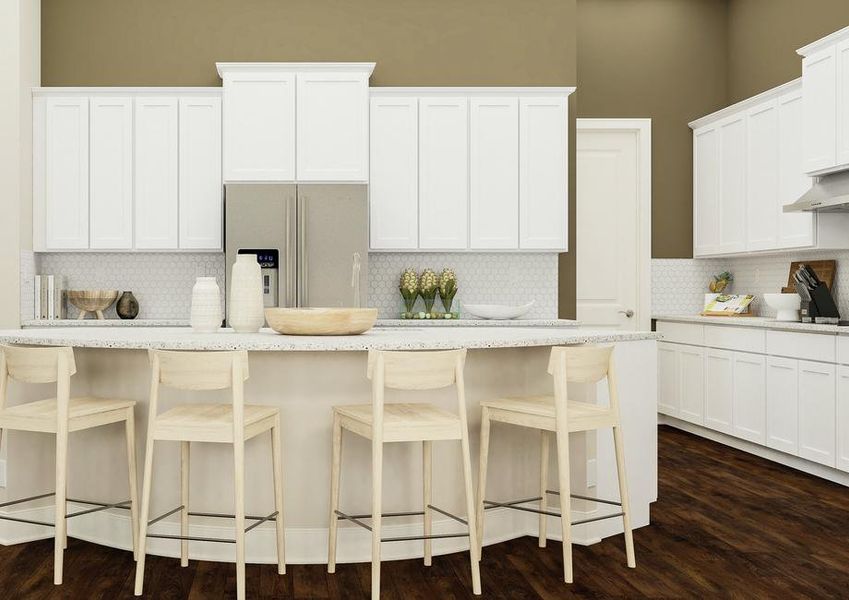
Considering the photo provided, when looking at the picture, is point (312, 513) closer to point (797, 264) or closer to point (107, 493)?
point (107, 493)

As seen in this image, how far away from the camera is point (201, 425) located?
103 inches

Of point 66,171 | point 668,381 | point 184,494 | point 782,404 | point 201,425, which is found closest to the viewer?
point 201,425

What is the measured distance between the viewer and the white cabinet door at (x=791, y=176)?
5.17 metres

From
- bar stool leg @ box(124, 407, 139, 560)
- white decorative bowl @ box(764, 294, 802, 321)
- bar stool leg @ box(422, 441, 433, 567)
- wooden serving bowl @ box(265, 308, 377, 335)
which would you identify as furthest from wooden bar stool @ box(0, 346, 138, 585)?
white decorative bowl @ box(764, 294, 802, 321)

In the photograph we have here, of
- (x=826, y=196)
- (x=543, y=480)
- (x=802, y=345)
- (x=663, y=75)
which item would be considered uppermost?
(x=663, y=75)

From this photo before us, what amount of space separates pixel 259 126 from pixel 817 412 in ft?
13.8

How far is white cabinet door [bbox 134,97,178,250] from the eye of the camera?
212 inches

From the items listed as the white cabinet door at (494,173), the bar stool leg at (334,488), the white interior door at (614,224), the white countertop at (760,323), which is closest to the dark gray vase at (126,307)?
the white cabinet door at (494,173)

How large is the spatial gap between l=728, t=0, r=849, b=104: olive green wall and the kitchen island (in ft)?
11.9

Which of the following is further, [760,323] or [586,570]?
[760,323]

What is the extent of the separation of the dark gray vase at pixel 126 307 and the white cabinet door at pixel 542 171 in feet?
9.78

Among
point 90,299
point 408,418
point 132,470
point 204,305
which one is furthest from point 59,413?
point 90,299

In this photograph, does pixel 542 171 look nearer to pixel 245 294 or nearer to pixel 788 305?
pixel 788 305

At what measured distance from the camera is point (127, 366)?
10.5 feet
